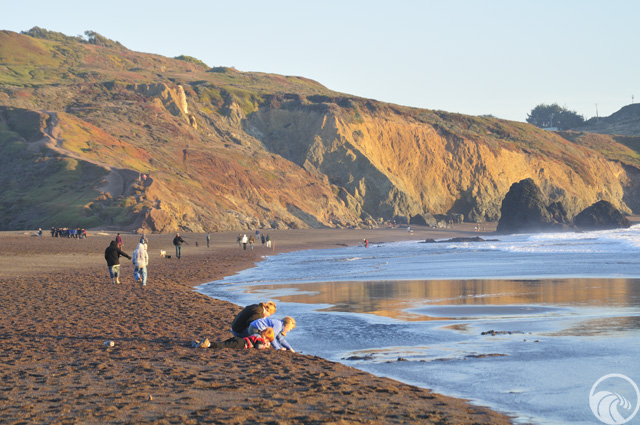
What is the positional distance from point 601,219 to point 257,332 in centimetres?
6670

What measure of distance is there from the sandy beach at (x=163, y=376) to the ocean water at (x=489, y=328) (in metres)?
0.83

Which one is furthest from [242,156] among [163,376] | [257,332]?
[163,376]

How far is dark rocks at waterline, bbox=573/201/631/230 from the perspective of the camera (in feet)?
228

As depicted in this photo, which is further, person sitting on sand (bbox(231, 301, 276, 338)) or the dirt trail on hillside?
A: the dirt trail on hillside

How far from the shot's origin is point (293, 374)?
8.62m

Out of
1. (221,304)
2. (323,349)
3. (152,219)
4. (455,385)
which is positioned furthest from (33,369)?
(152,219)

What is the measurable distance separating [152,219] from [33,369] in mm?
47524

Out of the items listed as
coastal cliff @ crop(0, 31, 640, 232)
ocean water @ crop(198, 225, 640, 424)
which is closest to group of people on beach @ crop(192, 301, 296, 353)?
ocean water @ crop(198, 225, 640, 424)

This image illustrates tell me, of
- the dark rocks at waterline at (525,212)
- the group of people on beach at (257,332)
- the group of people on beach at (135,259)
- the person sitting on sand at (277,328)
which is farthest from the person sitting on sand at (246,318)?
the dark rocks at waterline at (525,212)

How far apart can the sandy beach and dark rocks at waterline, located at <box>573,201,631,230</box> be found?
60648 millimetres

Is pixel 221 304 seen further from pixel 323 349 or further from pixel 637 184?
pixel 637 184

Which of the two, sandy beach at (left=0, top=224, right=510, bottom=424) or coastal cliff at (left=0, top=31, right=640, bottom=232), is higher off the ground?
coastal cliff at (left=0, top=31, right=640, bottom=232)

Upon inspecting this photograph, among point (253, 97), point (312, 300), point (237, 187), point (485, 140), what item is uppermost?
point (253, 97)

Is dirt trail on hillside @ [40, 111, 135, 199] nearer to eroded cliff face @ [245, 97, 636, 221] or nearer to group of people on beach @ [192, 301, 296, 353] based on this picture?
eroded cliff face @ [245, 97, 636, 221]
